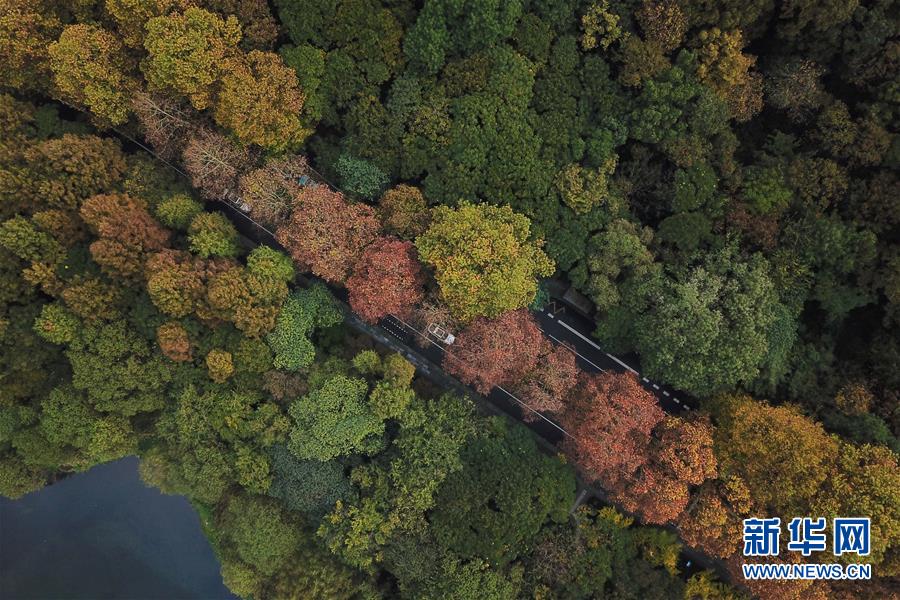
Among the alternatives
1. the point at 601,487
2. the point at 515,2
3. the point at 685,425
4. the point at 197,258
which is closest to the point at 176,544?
the point at 197,258

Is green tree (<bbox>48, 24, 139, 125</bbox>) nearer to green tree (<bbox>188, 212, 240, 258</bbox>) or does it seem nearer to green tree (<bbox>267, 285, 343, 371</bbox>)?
green tree (<bbox>188, 212, 240, 258</bbox>)

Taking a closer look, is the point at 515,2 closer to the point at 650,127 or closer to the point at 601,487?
the point at 650,127

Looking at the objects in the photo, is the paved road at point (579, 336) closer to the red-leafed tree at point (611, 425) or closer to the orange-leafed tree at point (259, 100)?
the red-leafed tree at point (611, 425)

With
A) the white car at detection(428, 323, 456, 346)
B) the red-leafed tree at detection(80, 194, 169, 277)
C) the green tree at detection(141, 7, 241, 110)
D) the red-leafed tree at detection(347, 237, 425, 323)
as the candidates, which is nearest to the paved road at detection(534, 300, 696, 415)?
the white car at detection(428, 323, 456, 346)

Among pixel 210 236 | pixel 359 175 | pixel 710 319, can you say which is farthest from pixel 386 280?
pixel 710 319

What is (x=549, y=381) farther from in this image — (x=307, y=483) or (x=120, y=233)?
(x=120, y=233)

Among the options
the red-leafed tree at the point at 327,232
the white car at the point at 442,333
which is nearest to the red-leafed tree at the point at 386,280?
the red-leafed tree at the point at 327,232
